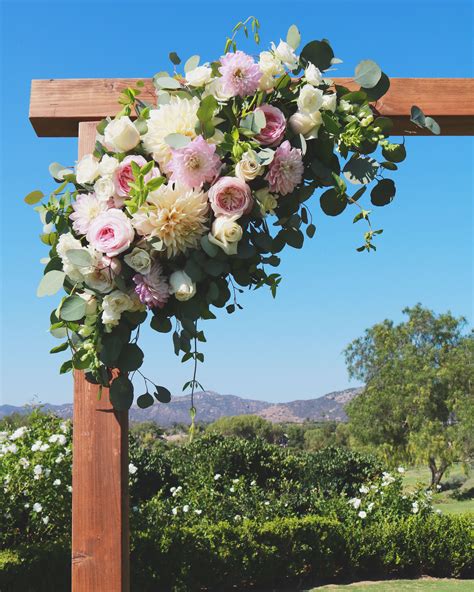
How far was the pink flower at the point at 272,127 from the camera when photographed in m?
1.59

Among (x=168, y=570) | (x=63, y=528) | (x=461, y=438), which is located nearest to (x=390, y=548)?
(x=168, y=570)

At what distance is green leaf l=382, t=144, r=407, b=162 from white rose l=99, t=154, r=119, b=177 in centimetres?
70

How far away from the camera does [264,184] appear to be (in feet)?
5.26

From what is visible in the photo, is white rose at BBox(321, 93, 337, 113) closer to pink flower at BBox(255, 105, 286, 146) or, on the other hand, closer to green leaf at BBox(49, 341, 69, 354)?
pink flower at BBox(255, 105, 286, 146)

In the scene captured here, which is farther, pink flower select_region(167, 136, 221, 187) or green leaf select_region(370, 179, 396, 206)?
green leaf select_region(370, 179, 396, 206)

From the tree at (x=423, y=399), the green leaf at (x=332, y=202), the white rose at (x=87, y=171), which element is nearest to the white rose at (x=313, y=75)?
the green leaf at (x=332, y=202)

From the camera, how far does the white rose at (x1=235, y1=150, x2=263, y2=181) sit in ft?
5.01

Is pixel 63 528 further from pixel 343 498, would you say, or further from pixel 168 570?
pixel 343 498

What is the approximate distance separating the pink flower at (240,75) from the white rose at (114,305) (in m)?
0.57

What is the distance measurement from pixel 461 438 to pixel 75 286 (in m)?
15.8

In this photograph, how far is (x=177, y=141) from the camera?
1549 mm

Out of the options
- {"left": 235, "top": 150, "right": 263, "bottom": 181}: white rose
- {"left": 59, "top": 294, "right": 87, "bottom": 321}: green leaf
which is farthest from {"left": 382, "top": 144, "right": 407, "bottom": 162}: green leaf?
{"left": 59, "top": 294, "right": 87, "bottom": 321}: green leaf

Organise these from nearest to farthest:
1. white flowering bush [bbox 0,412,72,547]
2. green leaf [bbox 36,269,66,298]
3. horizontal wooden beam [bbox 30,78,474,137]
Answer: green leaf [bbox 36,269,66,298] → horizontal wooden beam [bbox 30,78,474,137] → white flowering bush [bbox 0,412,72,547]

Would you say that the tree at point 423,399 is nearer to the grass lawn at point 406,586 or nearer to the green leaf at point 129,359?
the grass lawn at point 406,586
